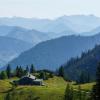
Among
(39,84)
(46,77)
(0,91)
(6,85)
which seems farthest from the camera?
(46,77)

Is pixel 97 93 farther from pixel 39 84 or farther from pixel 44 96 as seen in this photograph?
pixel 39 84

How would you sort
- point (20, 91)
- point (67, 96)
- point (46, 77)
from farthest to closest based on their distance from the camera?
1. point (46, 77)
2. point (20, 91)
3. point (67, 96)

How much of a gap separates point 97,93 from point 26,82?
445 ft

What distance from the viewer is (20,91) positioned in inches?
5458

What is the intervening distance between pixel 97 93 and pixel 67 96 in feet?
161

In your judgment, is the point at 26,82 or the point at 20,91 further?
the point at 26,82

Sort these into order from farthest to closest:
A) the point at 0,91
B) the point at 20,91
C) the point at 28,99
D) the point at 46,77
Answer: the point at 46,77
the point at 0,91
the point at 20,91
the point at 28,99

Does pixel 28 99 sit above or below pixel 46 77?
below

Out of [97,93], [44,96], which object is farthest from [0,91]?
[97,93]

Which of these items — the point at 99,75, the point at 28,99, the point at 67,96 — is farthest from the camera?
the point at 28,99

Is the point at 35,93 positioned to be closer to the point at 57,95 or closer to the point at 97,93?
the point at 57,95

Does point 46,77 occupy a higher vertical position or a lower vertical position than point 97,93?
higher

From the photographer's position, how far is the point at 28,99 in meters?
130

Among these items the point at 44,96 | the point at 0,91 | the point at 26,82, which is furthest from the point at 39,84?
the point at 44,96
